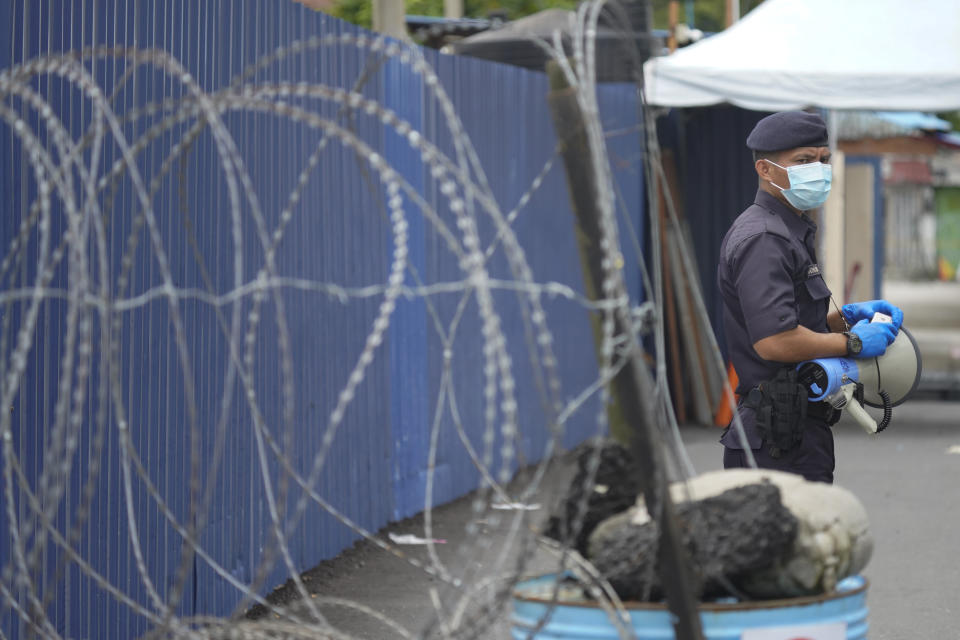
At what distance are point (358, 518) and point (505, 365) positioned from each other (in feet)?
15.0

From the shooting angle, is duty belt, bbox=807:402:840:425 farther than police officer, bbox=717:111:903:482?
Yes

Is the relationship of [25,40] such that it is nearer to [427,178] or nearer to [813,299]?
[813,299]

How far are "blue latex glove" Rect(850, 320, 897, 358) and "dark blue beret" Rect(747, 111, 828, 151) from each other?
0.58 m

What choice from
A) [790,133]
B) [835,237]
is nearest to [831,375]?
[790,133]

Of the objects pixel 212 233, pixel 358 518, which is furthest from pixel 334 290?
pixel 358 518

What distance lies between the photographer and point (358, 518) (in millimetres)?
6727

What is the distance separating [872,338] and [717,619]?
182 centimetres

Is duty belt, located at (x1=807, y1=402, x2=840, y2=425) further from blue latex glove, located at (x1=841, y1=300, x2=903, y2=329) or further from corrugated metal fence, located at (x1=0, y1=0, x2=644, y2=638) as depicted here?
corrugated metal fence, located at (x1=0, y1=0, x2=644, y2=638)

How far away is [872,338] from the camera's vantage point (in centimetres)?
403

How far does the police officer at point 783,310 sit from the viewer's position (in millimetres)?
3869

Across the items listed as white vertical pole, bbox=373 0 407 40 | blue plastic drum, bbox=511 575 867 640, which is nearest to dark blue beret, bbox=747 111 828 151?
blue plastic drum, bbox=511 575 867 640

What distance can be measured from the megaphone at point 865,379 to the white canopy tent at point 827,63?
591 cm

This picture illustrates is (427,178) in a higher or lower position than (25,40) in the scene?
lower

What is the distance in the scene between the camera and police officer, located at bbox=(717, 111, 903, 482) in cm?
387
